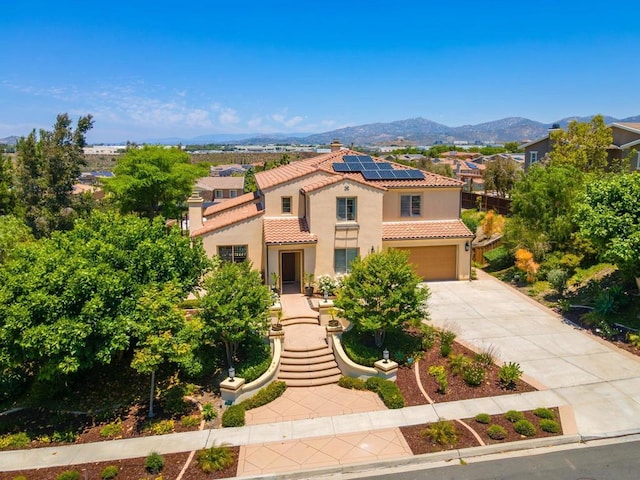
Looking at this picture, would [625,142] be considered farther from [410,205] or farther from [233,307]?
[233,307]

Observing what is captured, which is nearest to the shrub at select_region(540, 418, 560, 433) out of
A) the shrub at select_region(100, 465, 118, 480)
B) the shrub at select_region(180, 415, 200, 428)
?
the shrub at select_region(180, 415, 200, 428)

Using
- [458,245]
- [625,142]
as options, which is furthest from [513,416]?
[625,142]

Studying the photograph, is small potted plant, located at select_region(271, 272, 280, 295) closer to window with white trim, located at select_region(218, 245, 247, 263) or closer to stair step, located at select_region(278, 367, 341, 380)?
window with white trim, located at select_region(218, 245, 247, 263)

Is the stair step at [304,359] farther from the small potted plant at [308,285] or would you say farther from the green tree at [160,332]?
the small potted plant at [308,285]

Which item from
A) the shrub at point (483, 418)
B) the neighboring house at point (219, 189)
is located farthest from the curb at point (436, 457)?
the neighboring house at point (219, 189)

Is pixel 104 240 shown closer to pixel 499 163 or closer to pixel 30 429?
pixel 30 429

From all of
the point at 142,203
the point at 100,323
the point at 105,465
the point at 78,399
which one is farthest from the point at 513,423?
the point at 142,203
